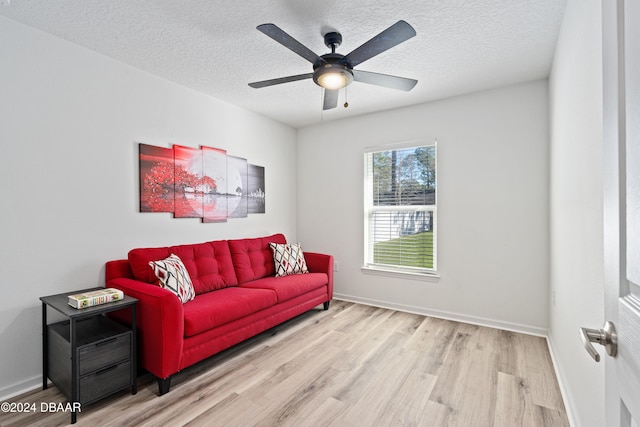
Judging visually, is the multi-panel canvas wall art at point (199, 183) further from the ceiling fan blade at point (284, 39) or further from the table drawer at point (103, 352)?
the ceiling fan blade at point (284, 39)

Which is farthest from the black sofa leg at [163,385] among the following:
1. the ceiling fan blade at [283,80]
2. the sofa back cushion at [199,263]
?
the ceiling fan blade at [283,80]

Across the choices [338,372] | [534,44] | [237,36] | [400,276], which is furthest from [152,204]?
[534,44]

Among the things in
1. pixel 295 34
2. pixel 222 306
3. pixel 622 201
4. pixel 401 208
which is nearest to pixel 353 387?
pixel 222 306

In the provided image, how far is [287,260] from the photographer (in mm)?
3621

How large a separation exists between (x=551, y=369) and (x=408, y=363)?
1076 mm

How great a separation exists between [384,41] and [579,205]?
1.44 m

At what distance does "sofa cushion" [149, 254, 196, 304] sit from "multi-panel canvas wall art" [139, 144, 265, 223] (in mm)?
648

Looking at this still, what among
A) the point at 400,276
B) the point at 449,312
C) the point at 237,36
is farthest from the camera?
the point at 400,276

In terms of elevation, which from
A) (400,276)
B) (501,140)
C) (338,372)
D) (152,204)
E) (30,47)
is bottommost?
(338,372)

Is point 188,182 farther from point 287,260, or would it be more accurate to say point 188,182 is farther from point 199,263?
point 287,260

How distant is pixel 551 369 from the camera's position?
7.66ft

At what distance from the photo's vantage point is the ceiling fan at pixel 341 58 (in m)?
1.75

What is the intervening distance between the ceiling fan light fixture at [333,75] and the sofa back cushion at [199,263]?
1.95m

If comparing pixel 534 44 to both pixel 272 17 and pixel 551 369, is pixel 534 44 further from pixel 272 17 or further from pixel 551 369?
pixel 551 369
